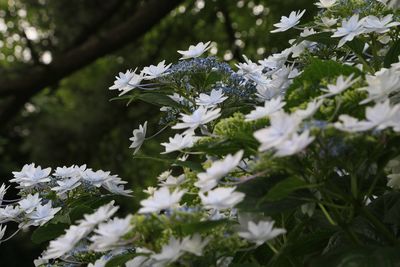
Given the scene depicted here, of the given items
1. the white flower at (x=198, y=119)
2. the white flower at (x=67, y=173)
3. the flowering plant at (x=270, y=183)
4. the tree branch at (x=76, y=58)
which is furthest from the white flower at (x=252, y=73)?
the tree branch at (x=76, y=58)

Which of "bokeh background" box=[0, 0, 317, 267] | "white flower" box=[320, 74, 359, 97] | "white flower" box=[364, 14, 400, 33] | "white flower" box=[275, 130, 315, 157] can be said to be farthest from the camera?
"bokeh background" box=[0, 0, 317, 267]

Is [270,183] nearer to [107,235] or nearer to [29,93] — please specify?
[107,235]

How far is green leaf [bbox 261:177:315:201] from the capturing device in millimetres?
759

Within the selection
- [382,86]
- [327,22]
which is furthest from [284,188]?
[327,22]

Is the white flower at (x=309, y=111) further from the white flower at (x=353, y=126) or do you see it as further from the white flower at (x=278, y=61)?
the white flower at (x=278, y=61)

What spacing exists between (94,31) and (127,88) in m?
4.16

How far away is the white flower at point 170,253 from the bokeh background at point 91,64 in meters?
3.43

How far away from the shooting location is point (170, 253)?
773 mm

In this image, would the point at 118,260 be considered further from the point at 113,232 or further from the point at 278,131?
the point at 278,131

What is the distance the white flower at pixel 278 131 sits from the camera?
2.39ft

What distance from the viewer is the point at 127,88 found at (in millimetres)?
1153

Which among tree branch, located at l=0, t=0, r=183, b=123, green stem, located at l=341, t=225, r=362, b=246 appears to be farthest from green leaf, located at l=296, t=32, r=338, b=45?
tree branch, located at l=0, t=0, r=183, b=123

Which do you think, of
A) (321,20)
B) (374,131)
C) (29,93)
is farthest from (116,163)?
(374,131)

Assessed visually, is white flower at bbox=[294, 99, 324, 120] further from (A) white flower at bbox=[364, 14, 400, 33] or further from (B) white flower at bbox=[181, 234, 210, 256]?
(A) white flower at bbox=[364, 14, 400, 33]
